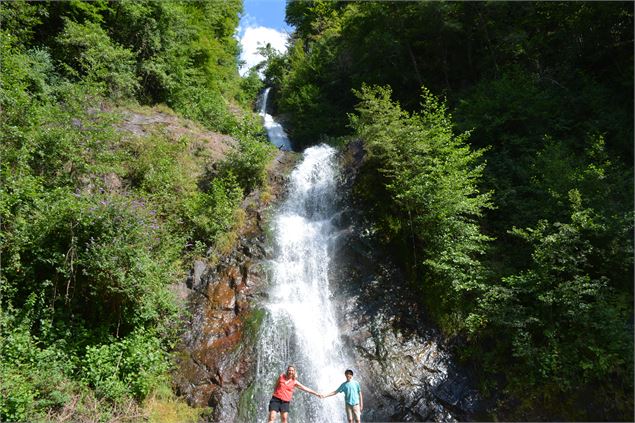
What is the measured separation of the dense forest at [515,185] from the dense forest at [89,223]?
212 inches

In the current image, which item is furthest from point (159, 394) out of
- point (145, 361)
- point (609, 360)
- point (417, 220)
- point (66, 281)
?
point (609, 360)

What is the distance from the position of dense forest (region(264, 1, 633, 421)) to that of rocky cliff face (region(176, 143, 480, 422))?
523 millimetres

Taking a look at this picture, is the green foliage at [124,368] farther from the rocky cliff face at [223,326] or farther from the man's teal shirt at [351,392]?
the man's teal shirt at [351,392]

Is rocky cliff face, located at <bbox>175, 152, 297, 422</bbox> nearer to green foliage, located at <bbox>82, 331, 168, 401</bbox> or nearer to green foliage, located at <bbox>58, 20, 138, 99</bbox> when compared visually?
green foliage, located at <bbox>82, 331, 168, 401</bbox>

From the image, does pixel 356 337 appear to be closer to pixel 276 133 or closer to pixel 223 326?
pixel 223 326

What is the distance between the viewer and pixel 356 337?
9.59 meters

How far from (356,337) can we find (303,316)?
4.55ft

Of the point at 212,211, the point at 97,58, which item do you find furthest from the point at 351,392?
the point at 97,58

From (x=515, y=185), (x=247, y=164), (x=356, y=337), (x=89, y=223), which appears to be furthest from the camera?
(x=247, y=164)

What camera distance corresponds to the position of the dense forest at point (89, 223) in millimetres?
7391

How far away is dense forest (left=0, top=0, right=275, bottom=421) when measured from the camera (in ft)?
24.2

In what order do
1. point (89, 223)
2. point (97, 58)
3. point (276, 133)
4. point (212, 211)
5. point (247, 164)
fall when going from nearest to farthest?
point (89, 223) < point (212, 211) < point (247, 164) < point (97, 58) < point (276, 133)

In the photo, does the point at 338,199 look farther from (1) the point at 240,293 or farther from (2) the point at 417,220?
(1) the point at 240,293

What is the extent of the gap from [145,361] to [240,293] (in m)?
2.93
